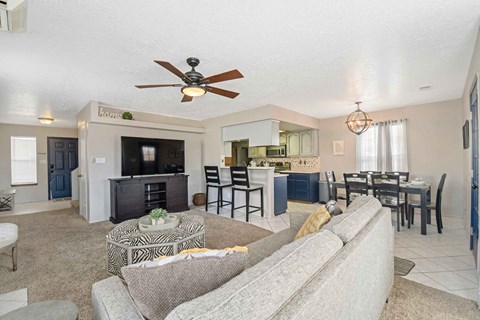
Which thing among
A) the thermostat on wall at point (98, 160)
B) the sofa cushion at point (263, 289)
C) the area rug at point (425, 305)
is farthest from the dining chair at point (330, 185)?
the thermostat on wall at point (98, 160)

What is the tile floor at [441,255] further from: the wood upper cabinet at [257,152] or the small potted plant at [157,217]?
the wood upper cabinet at [257,152]

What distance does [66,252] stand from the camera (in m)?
3.04

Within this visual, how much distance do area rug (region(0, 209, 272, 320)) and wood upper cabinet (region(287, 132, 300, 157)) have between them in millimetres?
3463

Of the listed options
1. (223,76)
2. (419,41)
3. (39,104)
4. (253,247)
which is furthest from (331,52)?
(39,104)

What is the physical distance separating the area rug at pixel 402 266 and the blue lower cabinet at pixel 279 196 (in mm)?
2494

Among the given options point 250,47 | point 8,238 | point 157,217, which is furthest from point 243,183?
point 8,238

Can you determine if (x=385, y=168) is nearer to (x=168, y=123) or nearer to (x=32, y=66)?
(x=168, y=123)

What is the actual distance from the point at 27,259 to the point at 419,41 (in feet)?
17.4

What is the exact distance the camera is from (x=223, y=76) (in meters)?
2.52

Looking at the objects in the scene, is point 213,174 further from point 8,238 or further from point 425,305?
point 425,305

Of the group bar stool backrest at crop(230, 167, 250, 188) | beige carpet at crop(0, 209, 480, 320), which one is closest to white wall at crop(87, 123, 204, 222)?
beige carpet at crop(0, 209, 480, 320)

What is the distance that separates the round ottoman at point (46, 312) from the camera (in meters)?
1.15

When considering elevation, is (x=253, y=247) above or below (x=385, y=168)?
below

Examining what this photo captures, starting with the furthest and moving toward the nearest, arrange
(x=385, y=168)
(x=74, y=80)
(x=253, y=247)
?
(x=385, y=168) < (x=74, y=80) < (x=253, y=247)
